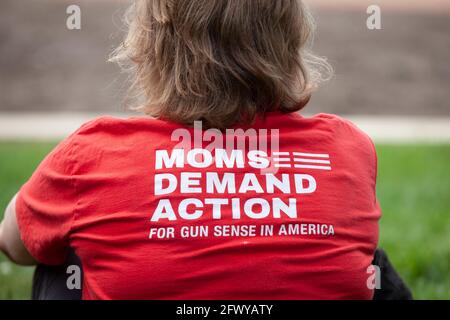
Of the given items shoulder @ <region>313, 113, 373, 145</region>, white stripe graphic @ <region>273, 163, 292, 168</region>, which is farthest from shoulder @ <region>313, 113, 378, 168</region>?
white stripe graphic @ <region>273, 163, 292, 168</region>

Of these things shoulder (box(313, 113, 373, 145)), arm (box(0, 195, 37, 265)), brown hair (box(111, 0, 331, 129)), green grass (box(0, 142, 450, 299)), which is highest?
brown hair (box(111, 0, 331, 129))

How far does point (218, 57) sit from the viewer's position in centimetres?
196

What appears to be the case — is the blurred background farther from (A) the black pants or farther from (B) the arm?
(B) the arm

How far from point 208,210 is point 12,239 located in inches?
23.9

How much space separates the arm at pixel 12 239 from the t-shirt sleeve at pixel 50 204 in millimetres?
48

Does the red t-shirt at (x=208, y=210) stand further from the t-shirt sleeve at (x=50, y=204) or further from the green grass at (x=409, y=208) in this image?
the green grass at (x=409, y=208)

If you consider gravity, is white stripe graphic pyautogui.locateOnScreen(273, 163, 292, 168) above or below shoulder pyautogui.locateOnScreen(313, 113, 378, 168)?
below

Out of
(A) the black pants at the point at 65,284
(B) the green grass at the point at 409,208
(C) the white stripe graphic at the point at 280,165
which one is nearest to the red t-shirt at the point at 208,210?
(C) the white stripe graphic at the point at 280,165

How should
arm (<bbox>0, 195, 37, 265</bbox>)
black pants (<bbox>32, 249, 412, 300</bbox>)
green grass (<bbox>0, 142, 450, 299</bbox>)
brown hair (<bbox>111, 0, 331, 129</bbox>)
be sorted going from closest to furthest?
brown hair (<bbox>111, 0, 331, 129</bbox>) → arm (<bbox>0, 195, 37, 265</bbox>) → black pants (<bbox>32, 249, 412, 300</bbox>) → green grass (<bbox>0, 142, 450, 299</bbox>)

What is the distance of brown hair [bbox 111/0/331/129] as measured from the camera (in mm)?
1937

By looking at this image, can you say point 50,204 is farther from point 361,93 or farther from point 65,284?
point 361,93

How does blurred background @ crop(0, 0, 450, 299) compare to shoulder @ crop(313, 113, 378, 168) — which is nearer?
shoulder @ crop(313, 113, 378, 168)

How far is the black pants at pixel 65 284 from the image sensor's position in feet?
7.43
